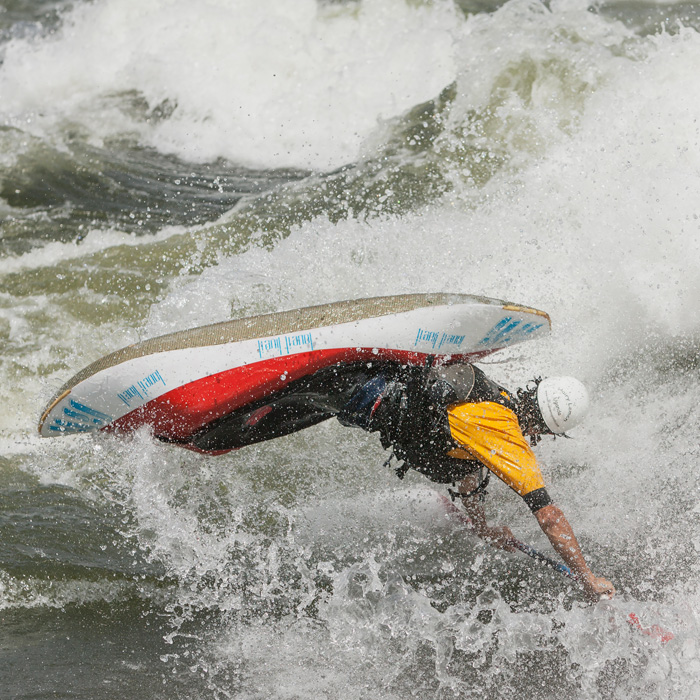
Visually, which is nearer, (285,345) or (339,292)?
(285,345)

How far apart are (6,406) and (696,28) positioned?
745cm

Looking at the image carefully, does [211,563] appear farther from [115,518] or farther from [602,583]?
[602,583]

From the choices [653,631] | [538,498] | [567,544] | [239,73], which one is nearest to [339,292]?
[538,498]

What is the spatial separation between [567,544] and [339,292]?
248cm

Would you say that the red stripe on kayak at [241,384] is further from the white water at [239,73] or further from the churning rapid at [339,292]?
the white water at [239,73]

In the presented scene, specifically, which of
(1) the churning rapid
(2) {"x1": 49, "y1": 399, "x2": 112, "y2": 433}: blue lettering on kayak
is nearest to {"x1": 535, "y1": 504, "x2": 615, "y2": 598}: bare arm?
(1) the churning rapid

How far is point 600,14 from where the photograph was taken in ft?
27.2

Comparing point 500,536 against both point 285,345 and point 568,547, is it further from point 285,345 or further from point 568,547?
point 285,345

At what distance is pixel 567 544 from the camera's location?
3.38 meters

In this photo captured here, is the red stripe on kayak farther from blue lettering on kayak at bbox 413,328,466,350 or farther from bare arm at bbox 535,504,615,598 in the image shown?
bare arm at bbox 535,504,615,598

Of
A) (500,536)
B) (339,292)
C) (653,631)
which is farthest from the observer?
(339,292)

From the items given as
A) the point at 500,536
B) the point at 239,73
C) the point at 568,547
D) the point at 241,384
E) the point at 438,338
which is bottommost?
the point at 500,536

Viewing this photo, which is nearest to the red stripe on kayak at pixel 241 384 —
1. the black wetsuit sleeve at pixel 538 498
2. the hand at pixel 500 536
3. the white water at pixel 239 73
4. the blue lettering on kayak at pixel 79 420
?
the blue lettering on kayak at pixel 79 420

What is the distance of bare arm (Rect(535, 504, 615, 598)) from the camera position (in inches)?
132
